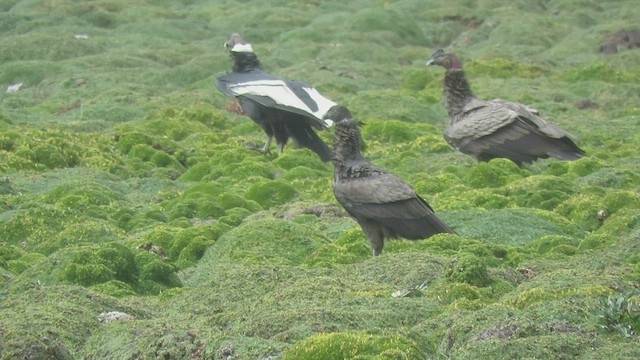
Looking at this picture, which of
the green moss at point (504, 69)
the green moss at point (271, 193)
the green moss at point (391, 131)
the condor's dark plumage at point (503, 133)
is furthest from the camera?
the green moss at point (504, 69)

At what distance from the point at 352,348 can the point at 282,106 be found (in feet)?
Answer: 59.1

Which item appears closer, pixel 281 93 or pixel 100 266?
pixel 100 266

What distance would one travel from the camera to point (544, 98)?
1615 inches

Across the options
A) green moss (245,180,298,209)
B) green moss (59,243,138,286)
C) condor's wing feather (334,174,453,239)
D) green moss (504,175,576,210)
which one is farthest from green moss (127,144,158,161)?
condor's wing feather (334,174,453,239)

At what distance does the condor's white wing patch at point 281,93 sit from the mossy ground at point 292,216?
4.86 feet

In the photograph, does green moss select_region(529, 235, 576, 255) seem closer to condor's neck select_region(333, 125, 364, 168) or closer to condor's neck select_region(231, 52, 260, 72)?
condor's neck select_region(333, 125, 364, 168)

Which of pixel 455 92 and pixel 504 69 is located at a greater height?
pixel 455 92

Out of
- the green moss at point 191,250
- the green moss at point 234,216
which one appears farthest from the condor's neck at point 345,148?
the green moss at point 234,216

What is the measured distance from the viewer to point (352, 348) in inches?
412

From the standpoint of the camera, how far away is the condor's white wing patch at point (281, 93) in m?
27.8

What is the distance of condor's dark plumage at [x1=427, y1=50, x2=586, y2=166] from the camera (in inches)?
952

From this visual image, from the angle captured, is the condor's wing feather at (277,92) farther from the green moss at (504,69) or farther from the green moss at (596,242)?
the green moss at (504,69)

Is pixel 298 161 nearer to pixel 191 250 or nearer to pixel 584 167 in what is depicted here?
pixel 584 167

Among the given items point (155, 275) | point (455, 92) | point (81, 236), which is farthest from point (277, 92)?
point (155, 275)
